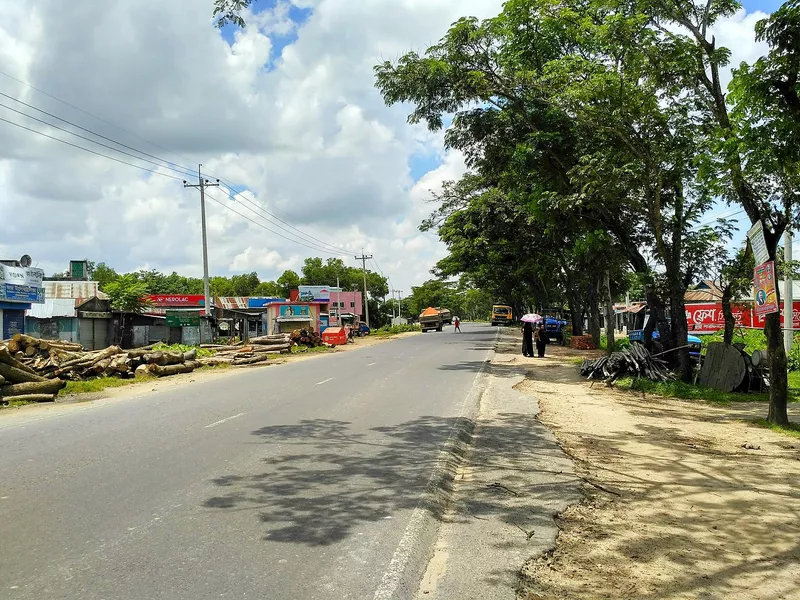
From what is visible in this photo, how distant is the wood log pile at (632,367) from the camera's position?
52.3 feet

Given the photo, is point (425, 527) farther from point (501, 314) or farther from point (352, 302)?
point (352, 302)

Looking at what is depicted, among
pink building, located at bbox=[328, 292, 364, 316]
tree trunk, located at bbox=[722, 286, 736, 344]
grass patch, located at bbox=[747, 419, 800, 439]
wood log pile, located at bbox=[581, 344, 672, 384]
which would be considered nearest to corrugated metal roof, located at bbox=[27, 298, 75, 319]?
wood log pile, located at bbox=[581, 344, 672, 384]

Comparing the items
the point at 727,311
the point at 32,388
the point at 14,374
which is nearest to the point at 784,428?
the point at 727,311

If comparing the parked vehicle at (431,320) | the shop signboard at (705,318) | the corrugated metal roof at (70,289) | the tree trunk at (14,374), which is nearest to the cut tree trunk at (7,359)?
the tree trunk at (14,374)

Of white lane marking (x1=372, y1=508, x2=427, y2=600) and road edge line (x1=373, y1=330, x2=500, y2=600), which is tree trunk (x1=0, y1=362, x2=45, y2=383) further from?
white lane marking (x1=372, y1=508, x2=427, y2=600)

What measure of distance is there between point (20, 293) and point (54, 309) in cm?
1066

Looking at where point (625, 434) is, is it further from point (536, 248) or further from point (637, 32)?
point (536, 248)

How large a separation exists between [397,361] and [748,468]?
17.8m

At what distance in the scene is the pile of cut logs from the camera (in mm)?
26656

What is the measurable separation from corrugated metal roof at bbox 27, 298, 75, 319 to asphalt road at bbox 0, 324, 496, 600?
2789cm

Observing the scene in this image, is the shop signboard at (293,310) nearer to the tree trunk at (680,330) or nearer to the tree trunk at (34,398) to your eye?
the tree trunk at (34,398)

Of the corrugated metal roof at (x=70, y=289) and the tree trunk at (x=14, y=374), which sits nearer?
the tree trunk at (x=14, y=374)

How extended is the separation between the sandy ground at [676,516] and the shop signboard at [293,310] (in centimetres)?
3363

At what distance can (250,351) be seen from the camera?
3078cm
